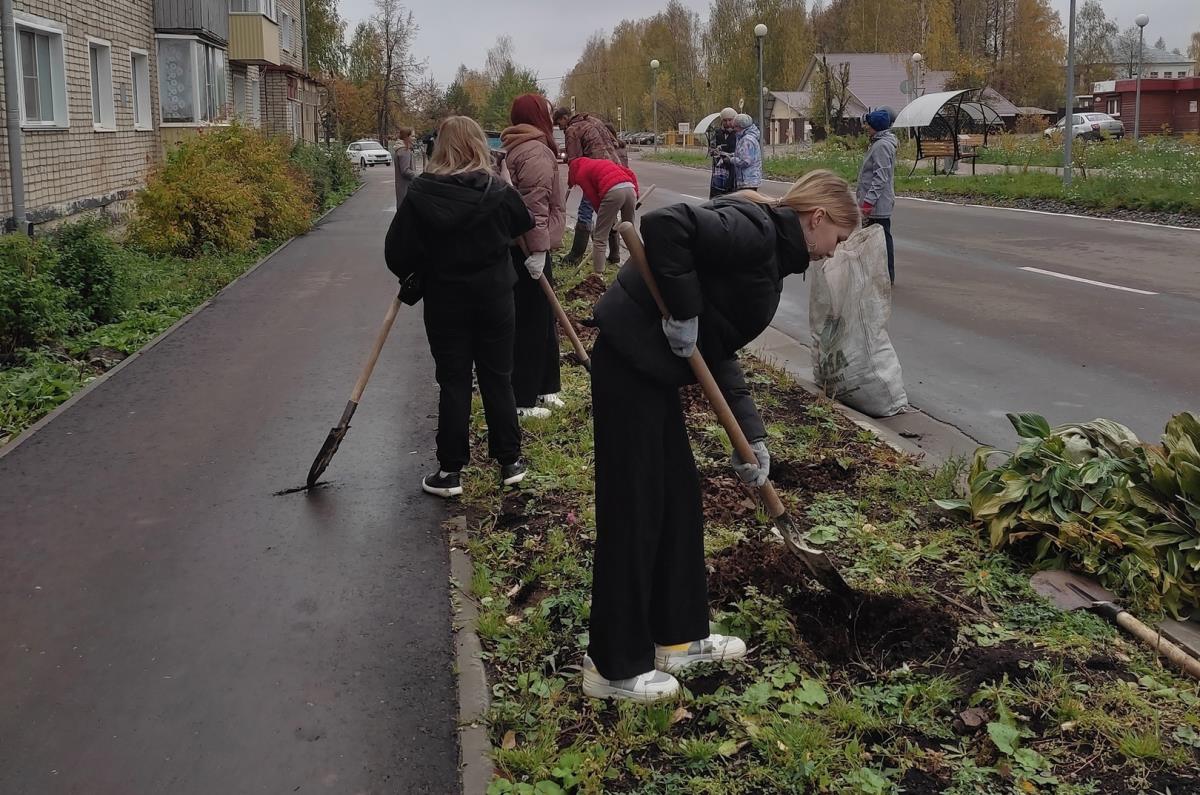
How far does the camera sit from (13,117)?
14.1 m

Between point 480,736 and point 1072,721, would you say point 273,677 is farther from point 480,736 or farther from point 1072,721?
point 1072,721

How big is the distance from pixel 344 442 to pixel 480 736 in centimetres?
400

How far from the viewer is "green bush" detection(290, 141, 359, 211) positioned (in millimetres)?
26172

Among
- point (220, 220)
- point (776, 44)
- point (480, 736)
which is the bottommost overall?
point (480, 736)

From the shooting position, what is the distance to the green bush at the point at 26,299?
961 centimetres

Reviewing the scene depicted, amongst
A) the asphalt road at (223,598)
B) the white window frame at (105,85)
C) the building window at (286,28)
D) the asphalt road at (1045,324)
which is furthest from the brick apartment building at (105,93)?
the building window at (286,28)

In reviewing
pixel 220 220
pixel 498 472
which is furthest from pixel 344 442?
pixel 220 220

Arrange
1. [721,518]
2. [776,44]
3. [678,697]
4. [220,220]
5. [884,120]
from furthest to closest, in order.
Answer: [776,44] < [220,220] < [884,120] < [721,518] < [678,697]

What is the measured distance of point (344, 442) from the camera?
7469mm

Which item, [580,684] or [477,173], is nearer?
[580,684]

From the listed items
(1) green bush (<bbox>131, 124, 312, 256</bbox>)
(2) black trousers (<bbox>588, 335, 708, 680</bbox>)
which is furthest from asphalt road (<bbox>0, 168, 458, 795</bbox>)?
(1) green bush (<bbox>131, 124, 312, 256</bbox>)

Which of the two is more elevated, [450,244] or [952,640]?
[450,244]

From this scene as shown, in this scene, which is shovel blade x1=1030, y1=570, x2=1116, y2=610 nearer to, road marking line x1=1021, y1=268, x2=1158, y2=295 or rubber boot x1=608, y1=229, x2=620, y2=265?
road marking line x1=1021, y1=268, x2=1158, y2=295

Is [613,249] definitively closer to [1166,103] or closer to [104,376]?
[104,376]
